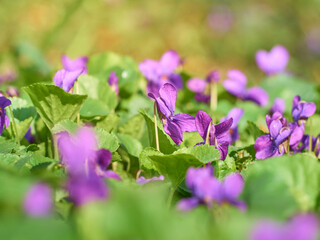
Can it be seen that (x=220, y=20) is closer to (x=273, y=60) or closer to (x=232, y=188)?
(x=273, y=60)

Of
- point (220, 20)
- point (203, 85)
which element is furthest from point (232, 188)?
point (220, 20)

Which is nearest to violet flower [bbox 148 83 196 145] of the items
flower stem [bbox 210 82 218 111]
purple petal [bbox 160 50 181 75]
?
purple petal [bbox 160 50 181 75]

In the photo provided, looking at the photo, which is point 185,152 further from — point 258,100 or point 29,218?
point 258,100

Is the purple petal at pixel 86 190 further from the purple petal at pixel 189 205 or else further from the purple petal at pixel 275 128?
the purple petal at pixel 275 128

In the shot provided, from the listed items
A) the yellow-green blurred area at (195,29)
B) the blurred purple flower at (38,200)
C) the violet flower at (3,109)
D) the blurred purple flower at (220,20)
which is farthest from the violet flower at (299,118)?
the blurred purple flower at (220,20)

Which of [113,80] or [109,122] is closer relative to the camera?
[109,122]

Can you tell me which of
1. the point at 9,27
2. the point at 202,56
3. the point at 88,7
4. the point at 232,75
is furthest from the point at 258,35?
the point at 232,75

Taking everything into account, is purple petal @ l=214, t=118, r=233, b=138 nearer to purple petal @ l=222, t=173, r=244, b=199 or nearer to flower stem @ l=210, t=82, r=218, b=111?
purple petal @ l=222, t=173, r=244, b=199
